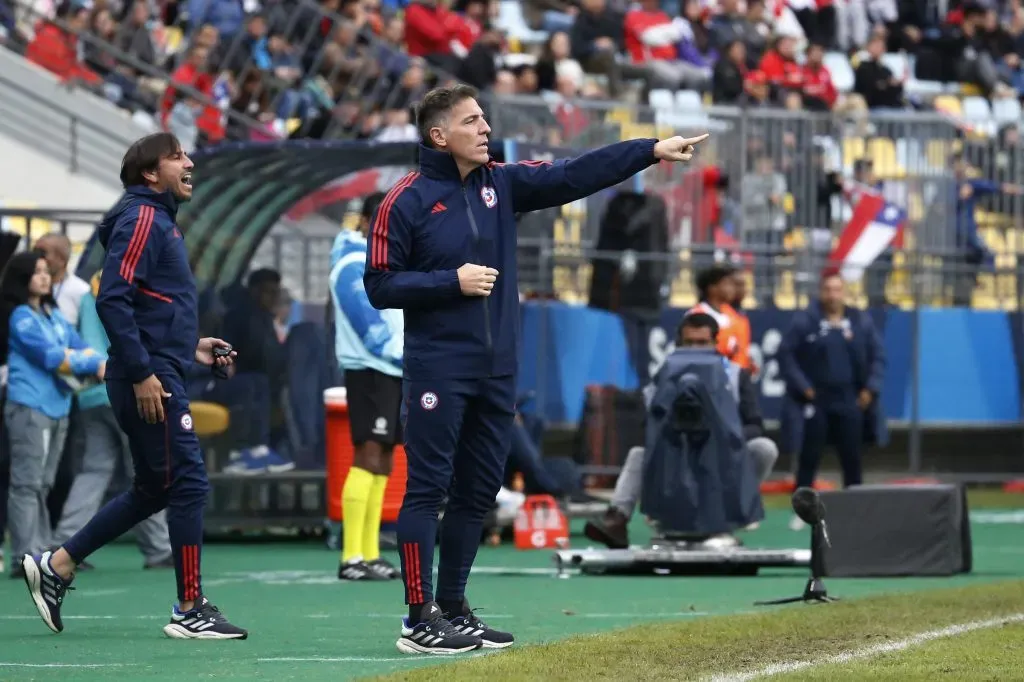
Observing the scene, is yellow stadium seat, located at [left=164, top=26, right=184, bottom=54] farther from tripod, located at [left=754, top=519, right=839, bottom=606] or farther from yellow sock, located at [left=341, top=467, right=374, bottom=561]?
tripod, located at [left=754, top=519, right=839, bottom=606]

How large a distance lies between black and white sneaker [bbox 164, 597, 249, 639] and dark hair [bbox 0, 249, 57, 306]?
3956mm

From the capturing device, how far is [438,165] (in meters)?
8.20

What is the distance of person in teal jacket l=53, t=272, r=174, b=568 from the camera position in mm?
13227

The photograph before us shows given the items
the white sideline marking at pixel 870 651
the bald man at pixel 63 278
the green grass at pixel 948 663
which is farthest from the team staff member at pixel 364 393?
the green grass at pixel 948 663

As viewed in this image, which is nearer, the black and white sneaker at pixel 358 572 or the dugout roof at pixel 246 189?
the black and white sneaker at pixel 358 572

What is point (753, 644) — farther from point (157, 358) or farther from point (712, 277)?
point (712, 277)

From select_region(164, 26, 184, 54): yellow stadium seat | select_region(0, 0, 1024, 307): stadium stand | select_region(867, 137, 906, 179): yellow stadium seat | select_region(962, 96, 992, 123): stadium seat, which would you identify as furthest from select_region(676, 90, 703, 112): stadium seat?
select_region(164, 26, 184, 54): yellow stadium seat

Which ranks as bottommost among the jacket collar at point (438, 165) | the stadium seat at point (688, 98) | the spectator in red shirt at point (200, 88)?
the jacket collar at point (438, 165)

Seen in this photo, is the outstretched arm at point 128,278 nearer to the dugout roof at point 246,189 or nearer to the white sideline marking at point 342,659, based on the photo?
the white sideline marking at point 342,659

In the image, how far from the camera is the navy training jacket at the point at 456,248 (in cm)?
809

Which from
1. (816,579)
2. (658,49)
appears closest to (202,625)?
(816,579)

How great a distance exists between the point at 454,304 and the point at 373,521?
4.44 metres

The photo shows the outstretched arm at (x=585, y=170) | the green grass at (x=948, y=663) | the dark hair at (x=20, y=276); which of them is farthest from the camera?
the dark hair at (x=20, y=276)

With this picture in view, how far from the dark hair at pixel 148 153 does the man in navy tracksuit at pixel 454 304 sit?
51.8 inches
